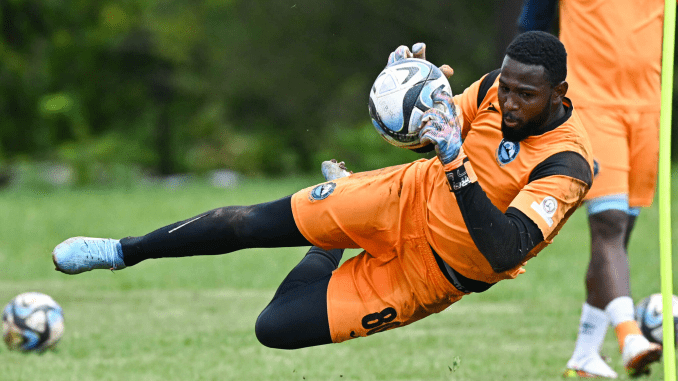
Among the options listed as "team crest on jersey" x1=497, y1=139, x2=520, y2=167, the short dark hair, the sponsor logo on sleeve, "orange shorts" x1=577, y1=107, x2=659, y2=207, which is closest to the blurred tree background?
"orange shorts" x1=577, y1=107, x2=659, y2=207

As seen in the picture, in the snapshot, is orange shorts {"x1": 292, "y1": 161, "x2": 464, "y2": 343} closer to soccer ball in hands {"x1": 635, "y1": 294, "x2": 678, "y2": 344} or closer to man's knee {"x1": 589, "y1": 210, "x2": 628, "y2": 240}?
man's knee {"x1": 589, "y1": 210, "x2": 628, "y2": 240}

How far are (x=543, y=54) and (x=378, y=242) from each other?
1316mm

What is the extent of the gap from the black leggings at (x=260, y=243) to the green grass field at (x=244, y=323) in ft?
3.38

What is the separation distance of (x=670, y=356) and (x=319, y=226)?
179 centimetres

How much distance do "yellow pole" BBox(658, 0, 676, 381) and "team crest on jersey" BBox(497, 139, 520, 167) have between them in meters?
0.73

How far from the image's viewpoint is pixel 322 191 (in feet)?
14.4

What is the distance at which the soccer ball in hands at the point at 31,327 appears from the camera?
649cm

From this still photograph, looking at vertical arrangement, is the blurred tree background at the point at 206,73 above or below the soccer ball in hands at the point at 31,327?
above

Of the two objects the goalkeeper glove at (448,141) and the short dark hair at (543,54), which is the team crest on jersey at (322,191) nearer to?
the goalkeeper glove at (448,141)

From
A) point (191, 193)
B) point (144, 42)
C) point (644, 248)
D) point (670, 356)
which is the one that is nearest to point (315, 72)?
point (144, 42)

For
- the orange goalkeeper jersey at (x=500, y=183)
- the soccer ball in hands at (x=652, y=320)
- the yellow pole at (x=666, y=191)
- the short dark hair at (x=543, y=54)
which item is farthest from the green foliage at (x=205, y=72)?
the yellow pole at (x=666, y=191)

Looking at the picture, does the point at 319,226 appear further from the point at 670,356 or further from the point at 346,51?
the point at 346,51

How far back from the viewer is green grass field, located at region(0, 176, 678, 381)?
19.7 feet

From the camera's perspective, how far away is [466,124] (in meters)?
4.66
